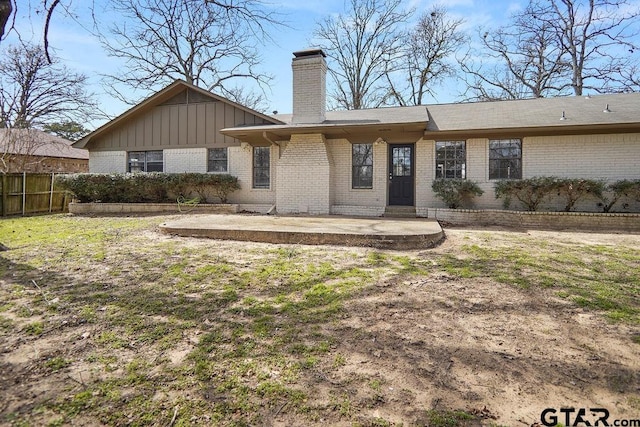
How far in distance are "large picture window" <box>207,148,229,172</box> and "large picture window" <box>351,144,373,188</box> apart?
4.59m

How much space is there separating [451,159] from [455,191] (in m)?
1.27

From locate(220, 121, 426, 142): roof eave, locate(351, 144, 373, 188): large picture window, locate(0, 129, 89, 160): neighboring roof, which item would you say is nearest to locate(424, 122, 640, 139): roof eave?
locate(220, 121, 426, 142): roof eave

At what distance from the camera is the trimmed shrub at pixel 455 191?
32.6 ft

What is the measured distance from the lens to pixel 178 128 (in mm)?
12688

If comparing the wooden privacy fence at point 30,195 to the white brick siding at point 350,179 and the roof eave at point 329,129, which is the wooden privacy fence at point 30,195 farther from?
the white brick siding at point 350,179

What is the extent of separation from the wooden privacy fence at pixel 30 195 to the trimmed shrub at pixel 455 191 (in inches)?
534

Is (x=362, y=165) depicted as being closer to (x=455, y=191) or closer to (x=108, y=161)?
(x=455, y=191)

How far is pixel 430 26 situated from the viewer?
22.6 metres

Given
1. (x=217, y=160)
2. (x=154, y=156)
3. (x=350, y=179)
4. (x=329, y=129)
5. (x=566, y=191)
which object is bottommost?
(x=566, y=191)

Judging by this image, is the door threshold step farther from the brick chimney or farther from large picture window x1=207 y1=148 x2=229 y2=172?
large picture window x1=207 y1=148 x2=229 y2=172

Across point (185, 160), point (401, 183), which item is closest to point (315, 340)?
point (401, 183)

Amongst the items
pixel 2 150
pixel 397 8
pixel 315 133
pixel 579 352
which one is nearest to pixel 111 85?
pixel 2 150

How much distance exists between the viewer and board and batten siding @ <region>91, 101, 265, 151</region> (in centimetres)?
1215

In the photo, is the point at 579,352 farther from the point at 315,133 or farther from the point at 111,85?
the point at 111,85
